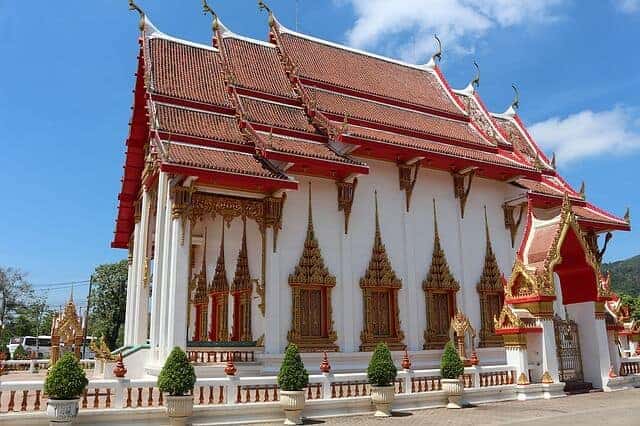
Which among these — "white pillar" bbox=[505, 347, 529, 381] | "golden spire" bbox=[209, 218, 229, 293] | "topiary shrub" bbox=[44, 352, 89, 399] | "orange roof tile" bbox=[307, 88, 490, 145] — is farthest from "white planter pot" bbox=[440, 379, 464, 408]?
"orange roof tile" bbox=[307, 88, 490, 145]

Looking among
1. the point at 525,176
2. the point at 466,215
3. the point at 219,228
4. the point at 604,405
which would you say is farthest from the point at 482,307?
the point at 219,228

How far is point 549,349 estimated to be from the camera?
39.1ft

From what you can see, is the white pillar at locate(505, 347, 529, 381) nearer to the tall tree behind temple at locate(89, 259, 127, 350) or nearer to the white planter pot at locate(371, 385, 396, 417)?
the white planter pot at locate(371, 385, 396, 417)

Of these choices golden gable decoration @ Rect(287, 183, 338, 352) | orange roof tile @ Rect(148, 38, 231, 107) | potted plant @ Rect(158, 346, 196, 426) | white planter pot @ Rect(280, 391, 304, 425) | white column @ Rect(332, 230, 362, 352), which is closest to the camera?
potted plant @ Rect(158, 346, 196, 426)

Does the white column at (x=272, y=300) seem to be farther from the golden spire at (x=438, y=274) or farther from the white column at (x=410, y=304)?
the golden spire at (x=438, y=274)

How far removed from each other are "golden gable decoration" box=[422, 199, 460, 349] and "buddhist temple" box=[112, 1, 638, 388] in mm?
43

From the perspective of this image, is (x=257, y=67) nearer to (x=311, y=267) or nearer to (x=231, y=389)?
(x=311, y=267)

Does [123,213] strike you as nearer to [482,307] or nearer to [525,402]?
[482,307]

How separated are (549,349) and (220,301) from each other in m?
7.75

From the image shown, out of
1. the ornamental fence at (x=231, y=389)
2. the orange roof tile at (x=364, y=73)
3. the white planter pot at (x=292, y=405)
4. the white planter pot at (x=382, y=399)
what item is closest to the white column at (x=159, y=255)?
the ornamental fence at (x=231, y=389)

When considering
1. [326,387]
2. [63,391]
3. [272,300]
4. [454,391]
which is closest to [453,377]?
[454,391]

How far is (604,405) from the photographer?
1071cm

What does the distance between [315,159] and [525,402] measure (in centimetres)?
642

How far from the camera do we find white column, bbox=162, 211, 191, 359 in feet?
36.4
